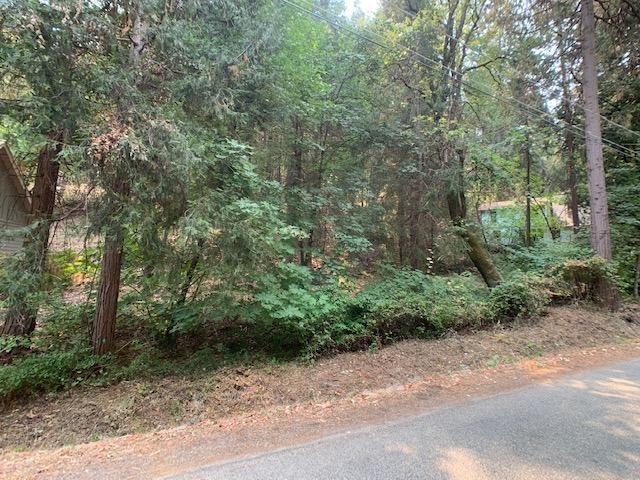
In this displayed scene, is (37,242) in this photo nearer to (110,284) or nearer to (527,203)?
(110,284)

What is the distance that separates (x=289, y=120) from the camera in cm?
848

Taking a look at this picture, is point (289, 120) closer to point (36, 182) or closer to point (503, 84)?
point (36, 182)

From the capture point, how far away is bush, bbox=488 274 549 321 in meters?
7.57

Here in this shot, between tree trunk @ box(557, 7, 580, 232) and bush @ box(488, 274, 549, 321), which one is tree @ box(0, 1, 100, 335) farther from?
tree trunk @ box(557, 7, 580, 232)

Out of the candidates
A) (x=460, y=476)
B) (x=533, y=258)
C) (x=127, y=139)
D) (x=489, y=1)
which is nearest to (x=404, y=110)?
(x=489, y=1)

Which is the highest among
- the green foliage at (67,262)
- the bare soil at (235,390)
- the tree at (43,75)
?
the tree at (43,75)

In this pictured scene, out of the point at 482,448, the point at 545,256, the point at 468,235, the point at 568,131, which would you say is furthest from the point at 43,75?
the point at 568,131

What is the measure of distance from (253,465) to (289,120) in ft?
23.8

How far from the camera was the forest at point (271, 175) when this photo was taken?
4.88m

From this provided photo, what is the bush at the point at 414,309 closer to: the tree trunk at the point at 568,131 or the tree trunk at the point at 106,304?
the tree trunk at the point at 106,304

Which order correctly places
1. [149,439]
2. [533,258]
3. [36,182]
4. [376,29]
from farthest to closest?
[376,29] < [533,258] < [36,182] < [149,439]

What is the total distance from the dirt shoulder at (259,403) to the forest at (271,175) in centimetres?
51

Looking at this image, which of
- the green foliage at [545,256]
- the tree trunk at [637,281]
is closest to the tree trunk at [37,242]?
the green foliage at [545,256]

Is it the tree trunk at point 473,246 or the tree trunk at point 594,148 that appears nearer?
the tree trunk at point 594,148
